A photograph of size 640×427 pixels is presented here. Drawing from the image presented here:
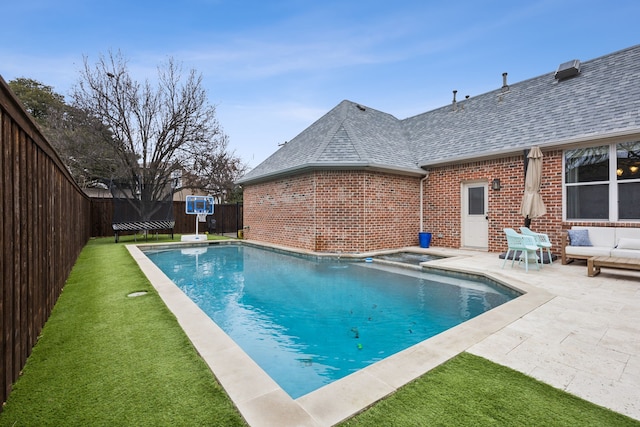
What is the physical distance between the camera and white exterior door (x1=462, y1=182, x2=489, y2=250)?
31.6 ft

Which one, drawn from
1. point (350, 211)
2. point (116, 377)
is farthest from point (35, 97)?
point (116, 377)

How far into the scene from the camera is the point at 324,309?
15.8ft

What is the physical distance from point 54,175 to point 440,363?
5.49 meters

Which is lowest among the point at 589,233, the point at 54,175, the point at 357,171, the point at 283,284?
the point at 283,284

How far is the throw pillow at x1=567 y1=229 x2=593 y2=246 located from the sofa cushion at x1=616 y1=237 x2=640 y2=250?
1.98 feet

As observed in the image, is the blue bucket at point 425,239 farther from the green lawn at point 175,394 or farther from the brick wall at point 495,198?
the green lawn at point 175,394

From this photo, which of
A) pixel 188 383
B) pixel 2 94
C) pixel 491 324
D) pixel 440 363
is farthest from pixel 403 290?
pixel 2 94

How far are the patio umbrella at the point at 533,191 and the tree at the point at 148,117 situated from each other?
1463 cm

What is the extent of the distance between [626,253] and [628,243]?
57cm

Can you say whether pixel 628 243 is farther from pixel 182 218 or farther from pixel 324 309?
pixel 182 218

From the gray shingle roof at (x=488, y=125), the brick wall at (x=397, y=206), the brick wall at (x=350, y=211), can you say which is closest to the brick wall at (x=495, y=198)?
the brick wall at (x=397, y=206)

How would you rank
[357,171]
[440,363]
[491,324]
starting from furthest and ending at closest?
[357,171] < [491,324] < [440,363]

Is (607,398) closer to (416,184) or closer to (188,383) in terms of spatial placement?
(188,383)

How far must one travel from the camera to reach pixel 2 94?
Answer: 6.48ft
